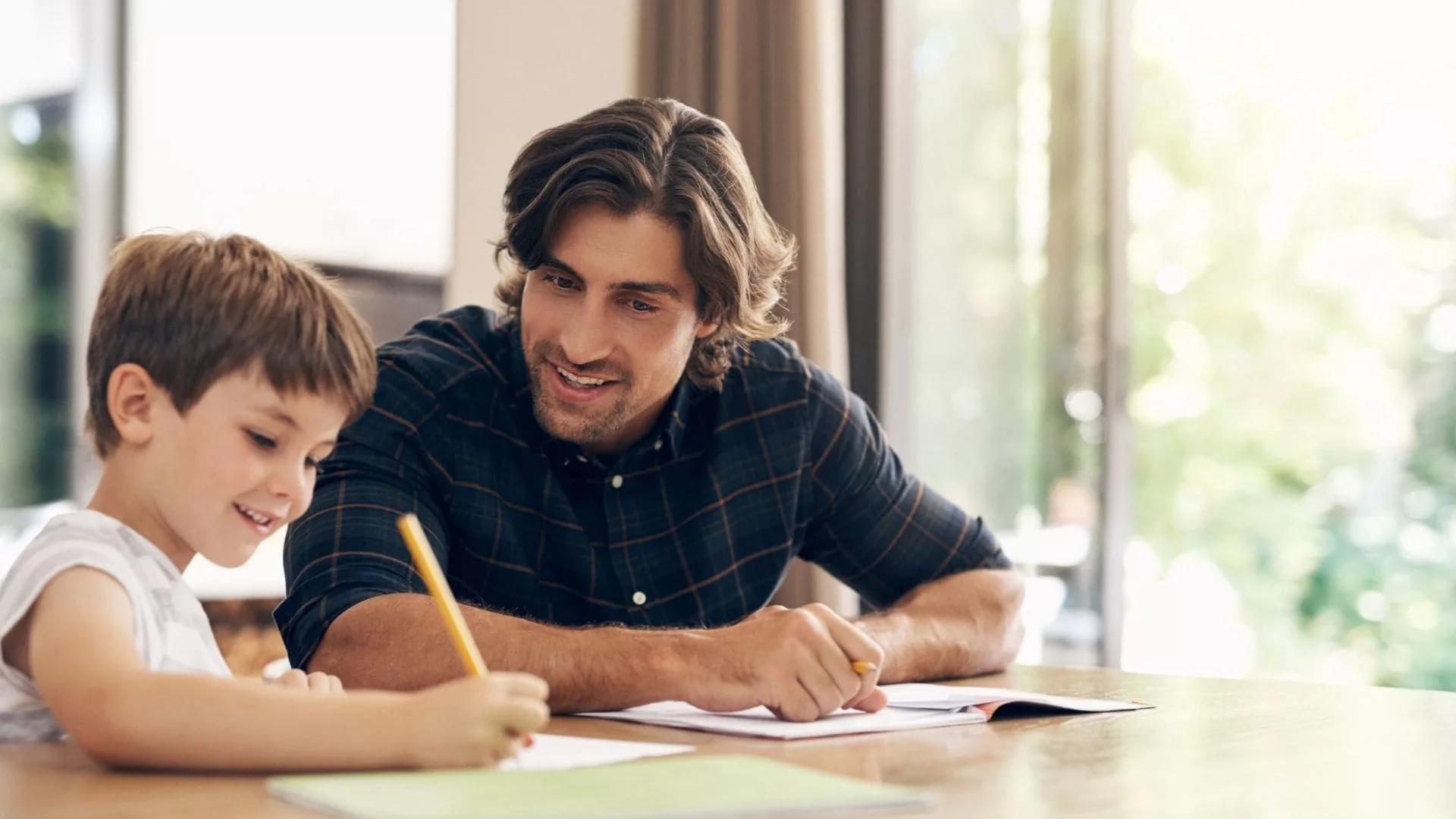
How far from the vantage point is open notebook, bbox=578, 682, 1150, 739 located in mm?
1101

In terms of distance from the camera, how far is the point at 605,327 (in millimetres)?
1634

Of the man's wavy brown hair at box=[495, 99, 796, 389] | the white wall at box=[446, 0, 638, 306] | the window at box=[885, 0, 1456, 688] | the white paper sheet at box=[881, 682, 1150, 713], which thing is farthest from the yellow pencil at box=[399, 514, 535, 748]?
the window at box=[885, 0, 1456, 688]

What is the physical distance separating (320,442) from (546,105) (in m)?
2.13

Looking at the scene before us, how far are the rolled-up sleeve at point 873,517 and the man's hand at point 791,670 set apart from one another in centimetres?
59

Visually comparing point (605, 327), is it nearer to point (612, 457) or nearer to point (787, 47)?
point (612, 457)

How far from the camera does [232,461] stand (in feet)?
2.99

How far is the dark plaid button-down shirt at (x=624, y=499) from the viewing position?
1.50 m

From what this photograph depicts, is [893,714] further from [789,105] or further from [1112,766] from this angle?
[789,105]

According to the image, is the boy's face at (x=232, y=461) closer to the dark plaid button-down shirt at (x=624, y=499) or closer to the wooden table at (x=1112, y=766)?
the wooden table at (x=1112, y=766)

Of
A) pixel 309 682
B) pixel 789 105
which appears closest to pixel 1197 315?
pixel 789 105

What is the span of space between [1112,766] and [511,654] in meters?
0.51

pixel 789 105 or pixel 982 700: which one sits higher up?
pixel 789 105

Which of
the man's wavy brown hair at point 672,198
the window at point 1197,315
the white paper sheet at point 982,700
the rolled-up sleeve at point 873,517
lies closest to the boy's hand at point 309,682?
the white paper sheet at point 982,700

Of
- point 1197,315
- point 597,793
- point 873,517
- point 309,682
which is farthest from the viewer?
point 1197,315
